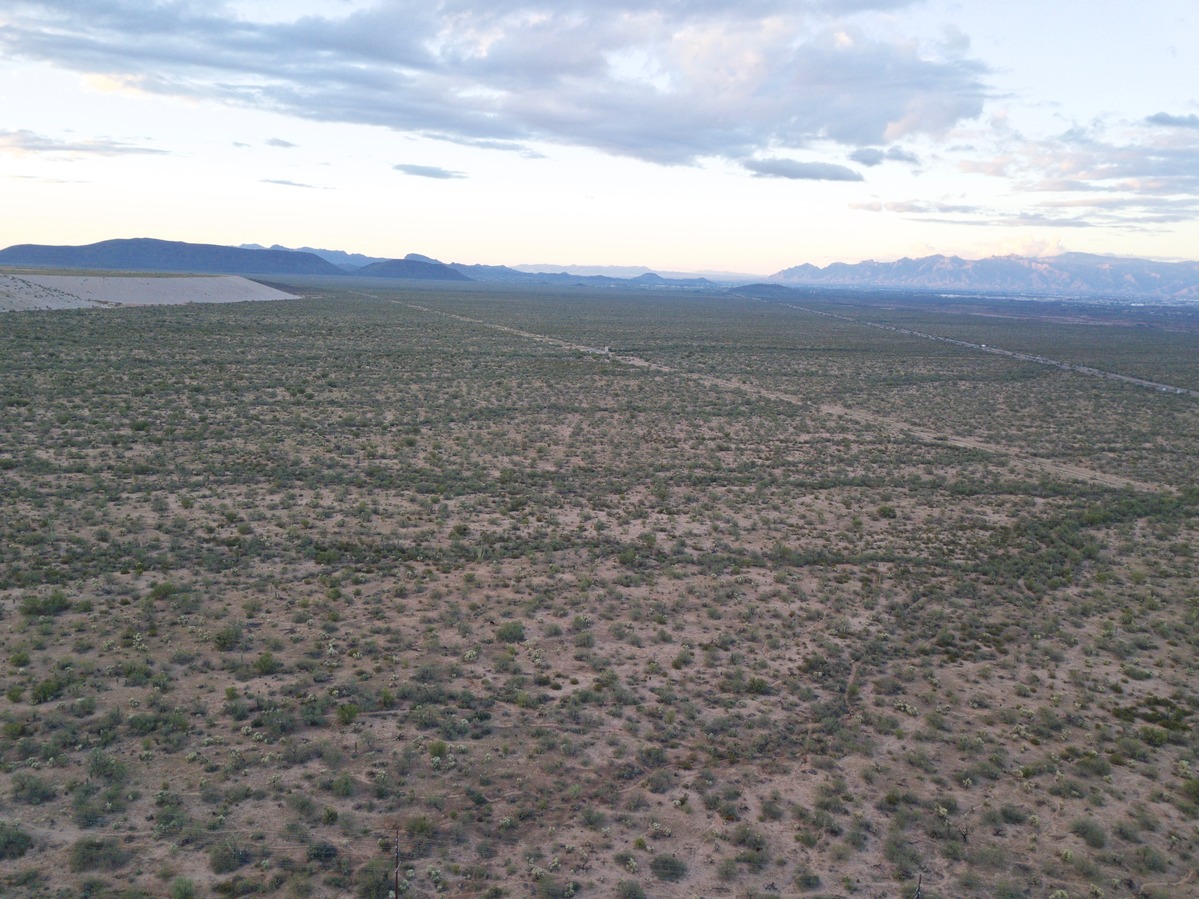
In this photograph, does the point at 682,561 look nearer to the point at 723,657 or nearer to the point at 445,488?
the point at 723,657

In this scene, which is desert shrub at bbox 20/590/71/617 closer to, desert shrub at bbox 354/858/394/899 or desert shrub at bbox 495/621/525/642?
desert shrub at bbox 495/621/525/642

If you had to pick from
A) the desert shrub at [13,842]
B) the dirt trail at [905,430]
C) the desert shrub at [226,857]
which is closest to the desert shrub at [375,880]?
the desert shrub at [226,857]

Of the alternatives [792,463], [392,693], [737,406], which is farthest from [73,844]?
[737,406]

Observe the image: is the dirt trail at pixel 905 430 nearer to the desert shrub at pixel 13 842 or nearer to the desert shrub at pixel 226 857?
the desert shrub at pixel 226 857

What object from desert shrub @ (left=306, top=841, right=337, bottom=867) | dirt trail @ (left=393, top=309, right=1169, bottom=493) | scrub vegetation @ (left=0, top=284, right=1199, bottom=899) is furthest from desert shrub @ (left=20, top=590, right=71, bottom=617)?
dirt trail @ (left=393, top=309, right=1169, bottom=493)

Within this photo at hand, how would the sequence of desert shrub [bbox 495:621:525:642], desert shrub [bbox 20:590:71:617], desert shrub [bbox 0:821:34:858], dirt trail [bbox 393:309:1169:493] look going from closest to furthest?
desert shrub [bbox 0:821:34:858], desert shrub [bbox 20:590:71:617], desert shrub [bbox 495:621:525:642], dirt trail [bbox 393:309:1169:493]
